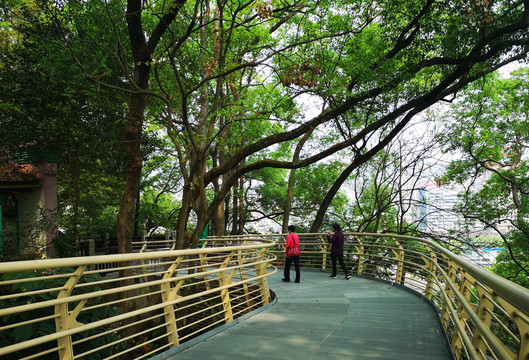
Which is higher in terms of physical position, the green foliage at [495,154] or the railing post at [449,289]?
the green foliage at [495,154]

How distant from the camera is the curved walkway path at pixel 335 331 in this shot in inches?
152

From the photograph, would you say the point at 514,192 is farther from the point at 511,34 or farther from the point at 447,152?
the point at 511,34

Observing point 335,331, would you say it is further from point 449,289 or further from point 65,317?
point 65,317

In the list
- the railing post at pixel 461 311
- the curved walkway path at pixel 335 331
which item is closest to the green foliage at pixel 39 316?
the curved walkway path at pixel 335 331

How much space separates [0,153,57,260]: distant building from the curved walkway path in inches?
444

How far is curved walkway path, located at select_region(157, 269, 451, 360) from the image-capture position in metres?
3.87

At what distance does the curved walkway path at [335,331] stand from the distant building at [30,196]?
444 inches

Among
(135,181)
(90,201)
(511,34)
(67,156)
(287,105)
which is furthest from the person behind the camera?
(90,201)

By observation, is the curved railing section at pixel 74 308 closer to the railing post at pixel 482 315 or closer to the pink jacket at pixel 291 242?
the railing post at pixel 482 315

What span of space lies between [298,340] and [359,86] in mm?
8477

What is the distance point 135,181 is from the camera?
363 inches

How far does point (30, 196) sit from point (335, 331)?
16716 millimetres

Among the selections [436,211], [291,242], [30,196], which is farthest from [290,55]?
[30,196]

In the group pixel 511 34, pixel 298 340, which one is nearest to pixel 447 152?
pixel 511 34
